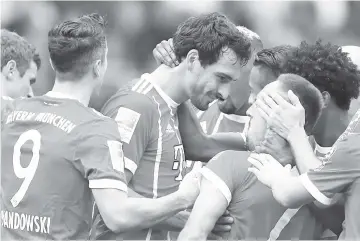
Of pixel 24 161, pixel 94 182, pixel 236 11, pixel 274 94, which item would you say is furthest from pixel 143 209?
pixel 236 11

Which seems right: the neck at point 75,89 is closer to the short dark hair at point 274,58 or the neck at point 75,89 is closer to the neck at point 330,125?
the neck at point 330,125

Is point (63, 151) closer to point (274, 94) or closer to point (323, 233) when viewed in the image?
point (274, 94)

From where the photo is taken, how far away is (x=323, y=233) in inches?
128

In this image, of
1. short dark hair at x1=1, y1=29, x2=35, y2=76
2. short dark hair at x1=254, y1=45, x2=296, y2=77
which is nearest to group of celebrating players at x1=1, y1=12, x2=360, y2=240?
short dark hair at x1=1, y1=29, x2=35, y2=76

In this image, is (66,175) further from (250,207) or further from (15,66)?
(15,66)

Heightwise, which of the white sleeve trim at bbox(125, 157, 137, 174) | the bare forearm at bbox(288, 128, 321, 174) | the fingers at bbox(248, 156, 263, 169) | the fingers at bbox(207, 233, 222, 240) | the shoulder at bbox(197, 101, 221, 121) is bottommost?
the fingers at bbox(207, 233, 222, 240)

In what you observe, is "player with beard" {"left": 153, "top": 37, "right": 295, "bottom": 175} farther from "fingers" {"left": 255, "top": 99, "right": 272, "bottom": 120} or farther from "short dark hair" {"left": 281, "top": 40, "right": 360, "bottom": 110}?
"fingers" {"left": 255, "top": 99, "right": 272, "bottom": 120}

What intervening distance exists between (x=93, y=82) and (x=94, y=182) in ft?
1.87

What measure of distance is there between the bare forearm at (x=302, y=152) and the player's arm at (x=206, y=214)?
1.31 feet

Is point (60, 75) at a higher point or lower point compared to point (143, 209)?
higher

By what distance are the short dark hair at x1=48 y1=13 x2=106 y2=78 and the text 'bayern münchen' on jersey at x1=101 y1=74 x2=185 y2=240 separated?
0.95 ft

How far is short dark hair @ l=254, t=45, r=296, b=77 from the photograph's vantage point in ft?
14.3

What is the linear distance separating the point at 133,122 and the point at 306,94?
2.77 feet

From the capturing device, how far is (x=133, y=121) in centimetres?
338
